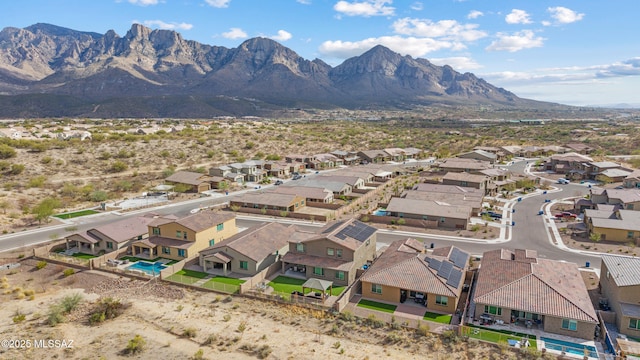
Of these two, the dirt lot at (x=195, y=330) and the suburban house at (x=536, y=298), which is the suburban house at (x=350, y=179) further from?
the dirt lot at (x=195, y=330)

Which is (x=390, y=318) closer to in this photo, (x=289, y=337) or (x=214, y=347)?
(x=289, y=337)

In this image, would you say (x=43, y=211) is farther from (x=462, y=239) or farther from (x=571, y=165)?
(x=571, y=165)

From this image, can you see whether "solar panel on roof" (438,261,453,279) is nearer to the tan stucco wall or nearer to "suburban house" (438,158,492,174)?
the tan stucco wall

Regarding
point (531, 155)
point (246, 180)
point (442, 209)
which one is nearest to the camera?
point (442, 209)

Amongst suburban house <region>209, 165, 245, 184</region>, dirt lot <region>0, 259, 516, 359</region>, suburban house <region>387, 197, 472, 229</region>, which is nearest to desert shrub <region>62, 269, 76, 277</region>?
dirt lot <region>0, 259, 516, 359</region>

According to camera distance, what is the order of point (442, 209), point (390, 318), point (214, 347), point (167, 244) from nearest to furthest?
point (214, 347) → point (390, 318) → point (167, 244) → point (442, 209)

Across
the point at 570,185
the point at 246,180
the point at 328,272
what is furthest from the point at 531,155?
the point at 328,272

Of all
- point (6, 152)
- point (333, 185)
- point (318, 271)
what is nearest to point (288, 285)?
point (318, 271)
